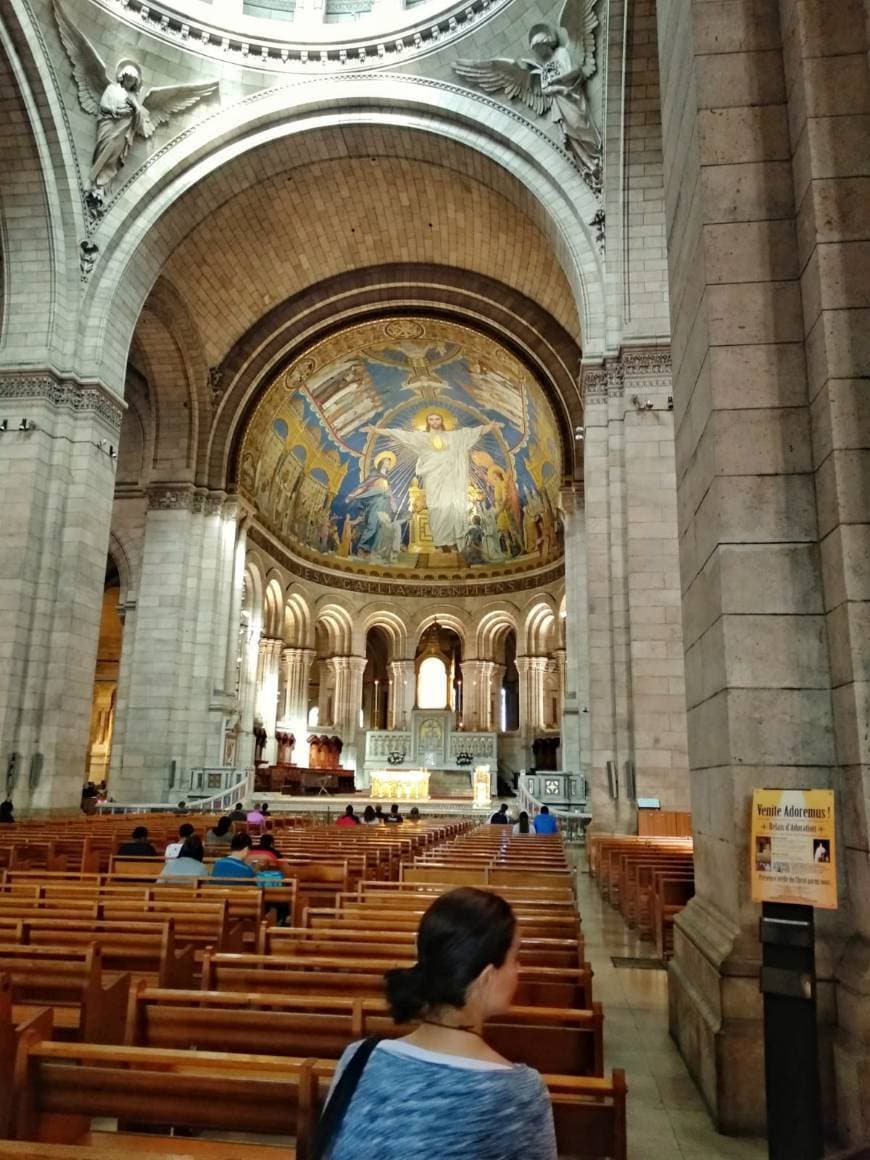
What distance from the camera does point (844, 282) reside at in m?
3.71

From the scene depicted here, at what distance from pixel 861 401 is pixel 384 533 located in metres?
29.7

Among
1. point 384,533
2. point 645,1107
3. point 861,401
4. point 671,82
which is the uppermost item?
point 384,533

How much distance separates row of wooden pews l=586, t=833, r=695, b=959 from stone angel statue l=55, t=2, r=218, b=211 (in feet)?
51.0

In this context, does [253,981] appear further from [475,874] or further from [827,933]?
[475,874]

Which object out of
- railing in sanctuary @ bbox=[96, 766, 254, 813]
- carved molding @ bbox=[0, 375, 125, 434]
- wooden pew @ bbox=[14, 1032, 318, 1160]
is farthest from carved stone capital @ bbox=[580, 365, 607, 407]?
wooden pew @ bbox=[14, 1032, 318, 1160]

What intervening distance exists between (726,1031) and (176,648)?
65.9 feet

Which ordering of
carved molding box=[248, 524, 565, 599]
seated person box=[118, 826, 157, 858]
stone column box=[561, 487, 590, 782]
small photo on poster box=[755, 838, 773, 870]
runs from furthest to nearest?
carved molding box=[248, 524, 565, 599] < stone column box=[561, 487, 590, 782] < seated person box=[118, 826, 157, 858] < small photo on poster box=[755, 838, 773, 870]

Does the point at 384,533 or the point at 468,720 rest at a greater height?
the point at 384,533

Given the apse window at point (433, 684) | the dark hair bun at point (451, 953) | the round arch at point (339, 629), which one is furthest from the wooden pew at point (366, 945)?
the apse window at point (433, 684)

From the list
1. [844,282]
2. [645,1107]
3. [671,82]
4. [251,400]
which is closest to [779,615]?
[844,282]

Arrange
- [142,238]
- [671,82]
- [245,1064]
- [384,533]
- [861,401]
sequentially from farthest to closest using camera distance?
[384,533], [142,238], [671,82], [861,401], [245,1064]

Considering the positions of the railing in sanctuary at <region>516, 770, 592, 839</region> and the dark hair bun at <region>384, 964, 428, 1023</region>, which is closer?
the dark hair bun at <region>384, 964, 428, 1023</region>

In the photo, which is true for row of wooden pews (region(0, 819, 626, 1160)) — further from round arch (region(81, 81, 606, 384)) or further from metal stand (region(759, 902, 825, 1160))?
round arch (region(81, 81, 606, 384))

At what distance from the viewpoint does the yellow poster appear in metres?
2.89
